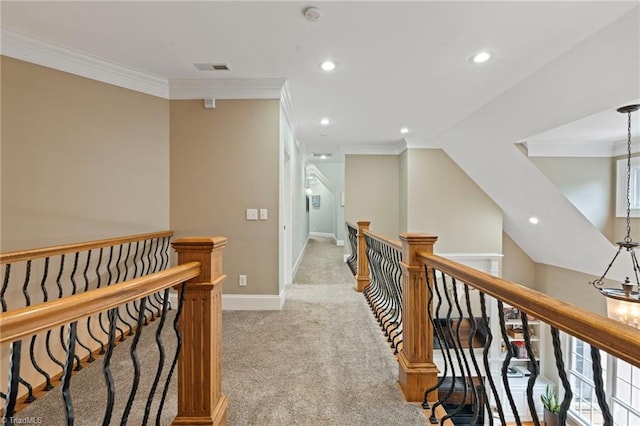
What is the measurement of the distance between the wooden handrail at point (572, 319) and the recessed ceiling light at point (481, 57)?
7.78 feet

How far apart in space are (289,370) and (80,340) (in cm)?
193

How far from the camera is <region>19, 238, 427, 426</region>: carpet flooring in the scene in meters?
1.73

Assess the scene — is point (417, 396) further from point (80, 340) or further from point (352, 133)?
point (352, 133)

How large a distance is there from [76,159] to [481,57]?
386cm

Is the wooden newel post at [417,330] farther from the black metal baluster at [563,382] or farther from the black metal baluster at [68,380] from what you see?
the black metal baluster at [68,380]

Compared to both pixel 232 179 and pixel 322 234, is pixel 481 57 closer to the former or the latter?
pixel 232 179

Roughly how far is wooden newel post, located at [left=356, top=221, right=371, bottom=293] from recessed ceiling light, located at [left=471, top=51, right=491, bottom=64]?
2.25m

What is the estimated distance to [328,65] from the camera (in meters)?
2.93

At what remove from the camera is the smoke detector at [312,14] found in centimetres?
211

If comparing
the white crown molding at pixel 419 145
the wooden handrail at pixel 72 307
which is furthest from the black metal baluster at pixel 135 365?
the white crown molding at pixel 419 145

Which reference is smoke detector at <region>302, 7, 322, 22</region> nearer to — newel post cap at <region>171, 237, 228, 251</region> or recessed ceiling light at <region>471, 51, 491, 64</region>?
recessed ceiling light at <region>471, 51, 491, 64</region>

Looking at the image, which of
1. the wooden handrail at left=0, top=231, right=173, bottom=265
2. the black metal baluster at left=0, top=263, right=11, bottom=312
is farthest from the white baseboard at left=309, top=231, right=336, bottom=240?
the black metal baluster at left=0, top=263, right=11, bottom=312

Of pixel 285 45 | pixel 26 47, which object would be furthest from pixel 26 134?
pixel 285 45

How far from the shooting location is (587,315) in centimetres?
81
